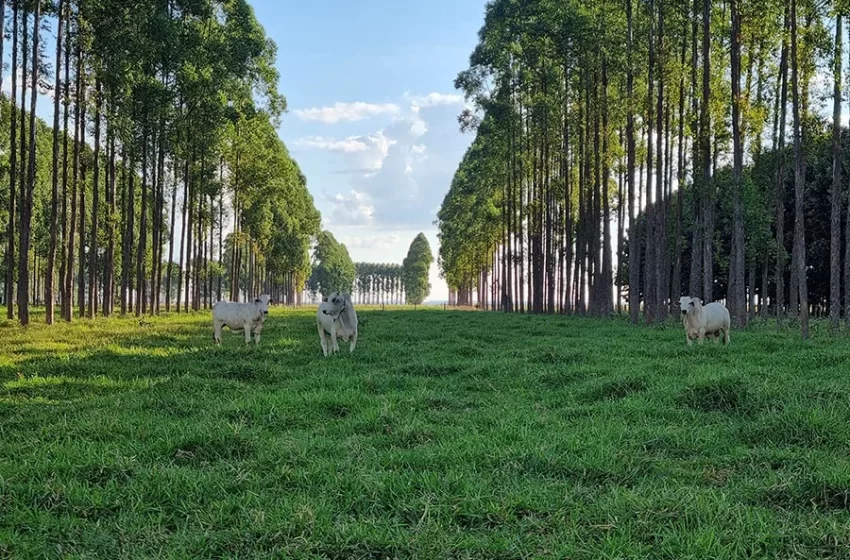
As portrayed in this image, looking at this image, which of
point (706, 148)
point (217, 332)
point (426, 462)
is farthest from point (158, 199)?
point (426, 462)

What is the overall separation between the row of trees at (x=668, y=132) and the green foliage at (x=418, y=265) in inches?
2925

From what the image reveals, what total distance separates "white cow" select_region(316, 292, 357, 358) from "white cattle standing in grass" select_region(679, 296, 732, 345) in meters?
8.64

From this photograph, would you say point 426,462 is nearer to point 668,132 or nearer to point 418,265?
point 668,132

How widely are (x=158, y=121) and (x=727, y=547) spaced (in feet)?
108

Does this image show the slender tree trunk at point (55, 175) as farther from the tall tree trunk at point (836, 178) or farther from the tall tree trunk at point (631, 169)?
the tall tree trunk at point (836, 178)

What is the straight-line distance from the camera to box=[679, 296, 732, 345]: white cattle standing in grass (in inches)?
673

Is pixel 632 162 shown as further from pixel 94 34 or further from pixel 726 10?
pixel 94 34

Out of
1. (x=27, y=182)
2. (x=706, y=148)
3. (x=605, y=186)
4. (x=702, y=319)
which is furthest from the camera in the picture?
(x=605, y=186)

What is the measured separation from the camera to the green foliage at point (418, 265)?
A: 124 meters

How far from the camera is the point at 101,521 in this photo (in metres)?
5.07

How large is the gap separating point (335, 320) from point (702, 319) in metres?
9.48

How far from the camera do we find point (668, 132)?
30344mm

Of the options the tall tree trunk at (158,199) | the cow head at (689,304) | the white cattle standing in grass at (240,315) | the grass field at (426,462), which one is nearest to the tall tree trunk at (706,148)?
the cow head at (689,304)

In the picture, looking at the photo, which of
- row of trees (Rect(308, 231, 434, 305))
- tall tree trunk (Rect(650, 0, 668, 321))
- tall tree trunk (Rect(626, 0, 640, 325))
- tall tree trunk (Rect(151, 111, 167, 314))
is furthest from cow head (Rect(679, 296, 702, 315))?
row of trees (Rect(308, 231, 434, 305))
